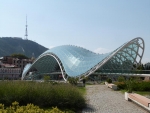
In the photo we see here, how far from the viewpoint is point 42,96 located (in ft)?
45.4

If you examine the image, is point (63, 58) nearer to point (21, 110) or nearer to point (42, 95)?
point (42, 95)

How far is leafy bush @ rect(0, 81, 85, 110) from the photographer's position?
1358 cm

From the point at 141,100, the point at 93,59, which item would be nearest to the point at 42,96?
the point at 141,100

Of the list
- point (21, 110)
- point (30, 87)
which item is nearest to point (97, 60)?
point (30, 87)

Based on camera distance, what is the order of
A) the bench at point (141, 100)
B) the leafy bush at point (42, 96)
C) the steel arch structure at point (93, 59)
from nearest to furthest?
the bench at point (141, 100) → the leafy bush at point (42, 96) → the steel arch structure at point (93, 59)

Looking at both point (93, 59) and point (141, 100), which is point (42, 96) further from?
point (93, 59)

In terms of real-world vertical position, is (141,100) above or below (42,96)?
below

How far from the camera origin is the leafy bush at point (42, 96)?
1358 centimetres

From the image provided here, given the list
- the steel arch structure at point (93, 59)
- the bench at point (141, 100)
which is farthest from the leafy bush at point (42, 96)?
the steel arch structure at point (93, 59)

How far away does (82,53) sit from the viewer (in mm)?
59594

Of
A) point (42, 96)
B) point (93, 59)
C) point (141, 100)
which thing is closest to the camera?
point (141, 100)

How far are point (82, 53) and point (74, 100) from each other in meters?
46.0

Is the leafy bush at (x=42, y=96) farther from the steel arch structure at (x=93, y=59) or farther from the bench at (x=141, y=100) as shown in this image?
the steel arch structure at (x=93, y=59)

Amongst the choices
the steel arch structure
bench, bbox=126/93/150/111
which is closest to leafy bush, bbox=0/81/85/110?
bench, bbox=126/93/150/111
